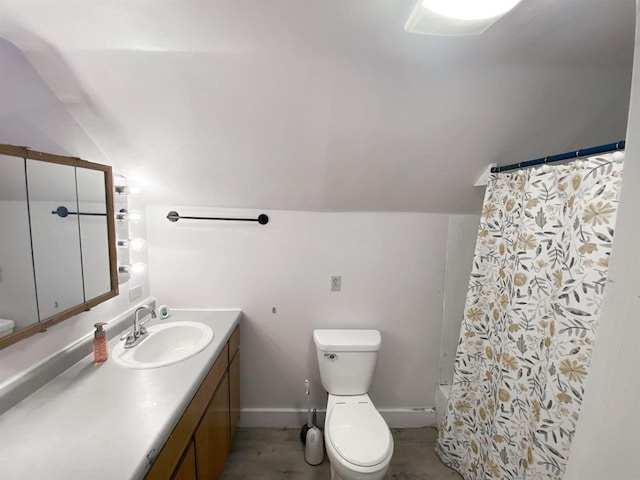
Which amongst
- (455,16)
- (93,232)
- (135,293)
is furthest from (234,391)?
(455,16)

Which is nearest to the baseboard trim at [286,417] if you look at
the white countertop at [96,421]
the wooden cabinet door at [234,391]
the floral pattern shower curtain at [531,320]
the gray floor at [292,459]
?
the gray floor at [292,459]

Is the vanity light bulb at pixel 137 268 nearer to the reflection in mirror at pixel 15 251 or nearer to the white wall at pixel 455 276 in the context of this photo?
the reflection in mirror at pixel 15 251

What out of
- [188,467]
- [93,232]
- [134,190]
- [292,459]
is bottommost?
[292,459]

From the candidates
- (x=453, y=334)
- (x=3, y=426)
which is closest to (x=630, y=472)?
(x=3, y=426)

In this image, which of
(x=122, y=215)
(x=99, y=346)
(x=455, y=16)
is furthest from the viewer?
(x=122, y=215)

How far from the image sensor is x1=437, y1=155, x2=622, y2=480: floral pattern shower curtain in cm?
105

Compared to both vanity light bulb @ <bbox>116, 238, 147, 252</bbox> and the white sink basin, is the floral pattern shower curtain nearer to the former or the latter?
the white sink basin

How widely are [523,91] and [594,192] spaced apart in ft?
1.98

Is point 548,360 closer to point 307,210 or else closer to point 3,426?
point 307,210

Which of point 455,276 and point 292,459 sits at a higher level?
point 455,276

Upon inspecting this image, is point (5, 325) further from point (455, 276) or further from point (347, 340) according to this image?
point (455, 276)

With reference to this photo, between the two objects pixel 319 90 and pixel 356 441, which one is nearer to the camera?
pixel 319 90

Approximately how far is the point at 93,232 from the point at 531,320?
2183 mm

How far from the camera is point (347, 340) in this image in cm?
180
